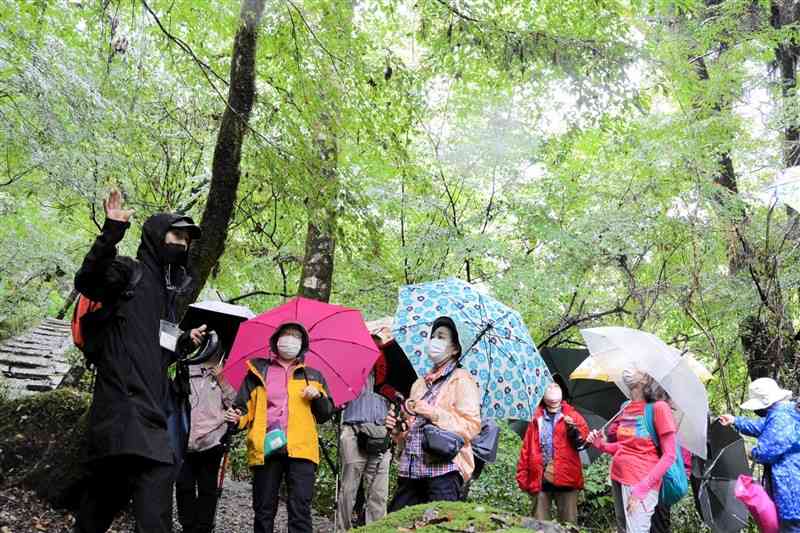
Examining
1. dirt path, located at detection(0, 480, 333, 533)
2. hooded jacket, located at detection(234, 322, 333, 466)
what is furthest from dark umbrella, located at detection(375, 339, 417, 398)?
dirt path, located at detection(0, 480, 333, 533)

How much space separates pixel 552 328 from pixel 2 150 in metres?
7.28

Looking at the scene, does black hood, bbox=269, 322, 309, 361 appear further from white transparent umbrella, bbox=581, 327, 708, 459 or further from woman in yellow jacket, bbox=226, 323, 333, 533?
white transparent umbrella, bbox=581, 327, 708, 459

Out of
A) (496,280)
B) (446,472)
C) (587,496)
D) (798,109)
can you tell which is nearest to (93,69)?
(496,280)

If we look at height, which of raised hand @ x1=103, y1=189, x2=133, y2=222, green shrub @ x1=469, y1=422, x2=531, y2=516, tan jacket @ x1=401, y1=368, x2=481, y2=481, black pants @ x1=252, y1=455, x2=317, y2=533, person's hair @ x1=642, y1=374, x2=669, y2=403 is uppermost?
raised hand @ x1=103, y1=189, x2=133, y2=222

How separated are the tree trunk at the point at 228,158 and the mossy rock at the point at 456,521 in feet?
12.4

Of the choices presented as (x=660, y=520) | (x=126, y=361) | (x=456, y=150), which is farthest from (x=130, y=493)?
(x=456, y=150)

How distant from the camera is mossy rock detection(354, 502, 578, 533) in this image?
2379 mm

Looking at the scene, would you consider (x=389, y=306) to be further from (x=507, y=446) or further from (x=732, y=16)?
(x=732, y=16)

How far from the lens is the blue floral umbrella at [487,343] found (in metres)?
5.26

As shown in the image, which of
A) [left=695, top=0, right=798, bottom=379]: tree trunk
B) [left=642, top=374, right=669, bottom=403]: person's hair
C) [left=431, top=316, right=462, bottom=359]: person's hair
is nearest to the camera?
[left=431, top=316, right=462, bottom=359]: person's hair

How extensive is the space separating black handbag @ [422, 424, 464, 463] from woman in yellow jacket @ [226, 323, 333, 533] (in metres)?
0.88

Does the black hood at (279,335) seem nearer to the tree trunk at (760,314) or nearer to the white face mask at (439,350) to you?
the white face mask at (439,350)

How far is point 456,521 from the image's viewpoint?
8.03 feet

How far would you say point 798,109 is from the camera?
8.44m
